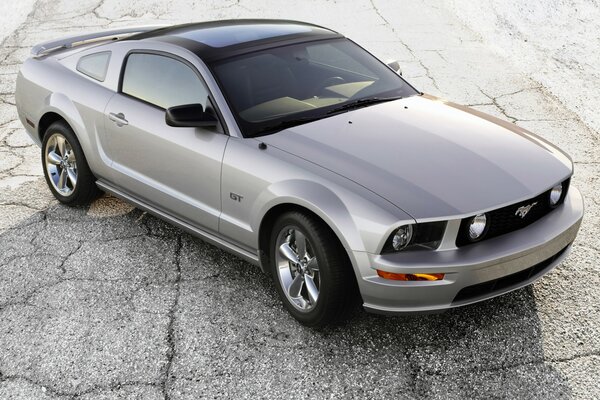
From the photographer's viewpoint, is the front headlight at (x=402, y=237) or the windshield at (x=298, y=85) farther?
the windshield at (x=298, y=85)

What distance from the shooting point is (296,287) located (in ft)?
13.8

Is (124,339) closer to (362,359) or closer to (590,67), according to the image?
(362,359)

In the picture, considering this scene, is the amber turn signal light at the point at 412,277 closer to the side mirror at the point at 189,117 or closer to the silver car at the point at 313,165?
the silver car at the point at 313,165

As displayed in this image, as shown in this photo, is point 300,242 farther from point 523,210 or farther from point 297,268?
point 523,210

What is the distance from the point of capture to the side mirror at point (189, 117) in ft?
14.5

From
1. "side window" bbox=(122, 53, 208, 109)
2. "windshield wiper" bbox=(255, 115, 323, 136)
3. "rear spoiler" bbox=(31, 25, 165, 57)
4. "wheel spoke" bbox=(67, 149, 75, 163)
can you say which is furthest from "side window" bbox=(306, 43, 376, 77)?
"wheel spoke" bbox=(67, 149, 75, 163)

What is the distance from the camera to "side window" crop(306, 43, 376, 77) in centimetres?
505

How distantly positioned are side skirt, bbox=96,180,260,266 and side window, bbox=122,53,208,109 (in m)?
0.72

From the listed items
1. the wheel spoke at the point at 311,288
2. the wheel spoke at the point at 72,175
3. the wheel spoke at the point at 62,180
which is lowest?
the wheel spoke at the point at 62,180

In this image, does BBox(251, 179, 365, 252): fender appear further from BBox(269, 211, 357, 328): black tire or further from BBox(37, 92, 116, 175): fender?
BBox(37, 92, 116, 175): fender

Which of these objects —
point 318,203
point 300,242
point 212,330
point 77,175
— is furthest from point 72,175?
point 318,203

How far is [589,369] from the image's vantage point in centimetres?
381

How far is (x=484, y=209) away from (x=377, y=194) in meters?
0.53

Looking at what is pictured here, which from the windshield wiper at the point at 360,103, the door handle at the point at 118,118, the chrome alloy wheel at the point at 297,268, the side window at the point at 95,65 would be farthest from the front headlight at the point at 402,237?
the side window at the point at 95,65
